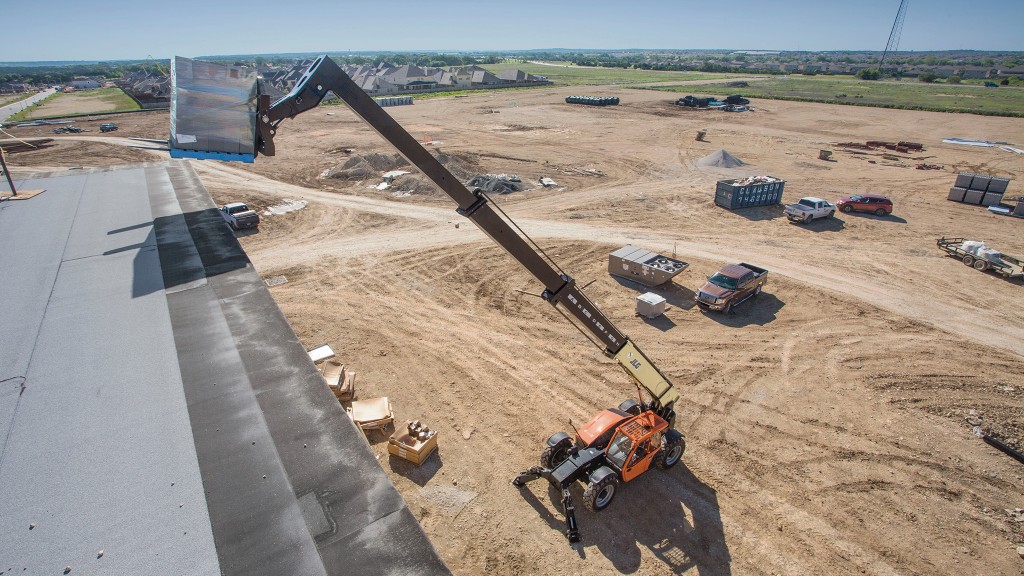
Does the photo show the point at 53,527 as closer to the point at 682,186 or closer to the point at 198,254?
the point at 198,254

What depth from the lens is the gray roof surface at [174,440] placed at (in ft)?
25.3

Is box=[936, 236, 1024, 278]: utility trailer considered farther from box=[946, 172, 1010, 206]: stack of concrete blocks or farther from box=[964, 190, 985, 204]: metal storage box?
box=[964, 190, 985, 204]: metal storage box

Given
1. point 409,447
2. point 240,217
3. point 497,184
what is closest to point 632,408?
point 409,447

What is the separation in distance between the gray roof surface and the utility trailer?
3431 cm

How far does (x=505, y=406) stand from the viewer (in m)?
17.8

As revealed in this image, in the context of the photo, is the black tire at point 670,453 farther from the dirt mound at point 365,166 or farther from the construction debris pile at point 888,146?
the construction debris pile at point 888,146

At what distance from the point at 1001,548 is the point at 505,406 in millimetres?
14273

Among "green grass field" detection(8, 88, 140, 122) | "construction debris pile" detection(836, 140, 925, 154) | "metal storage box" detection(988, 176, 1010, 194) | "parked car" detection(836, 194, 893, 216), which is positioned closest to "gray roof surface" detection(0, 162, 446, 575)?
"parked car" detection(836, 194, 893, 216)

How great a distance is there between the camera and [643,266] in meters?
26.0

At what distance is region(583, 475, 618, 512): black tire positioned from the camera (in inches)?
502

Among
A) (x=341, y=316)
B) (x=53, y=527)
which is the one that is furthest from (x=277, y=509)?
(x=341, y=316)

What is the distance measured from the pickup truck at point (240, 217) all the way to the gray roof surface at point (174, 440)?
1596 centimetres

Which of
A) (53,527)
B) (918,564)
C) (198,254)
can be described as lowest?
(918,564)

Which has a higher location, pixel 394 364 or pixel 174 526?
pixel 174 526
